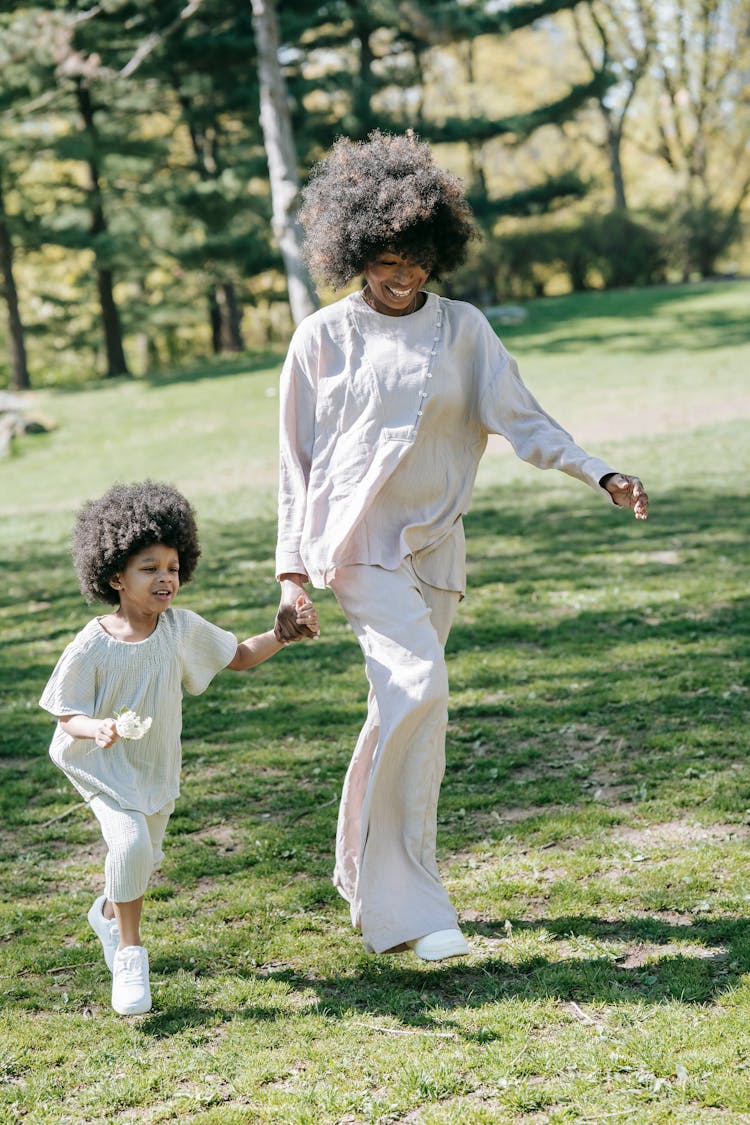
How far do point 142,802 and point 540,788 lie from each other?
214 centimetres

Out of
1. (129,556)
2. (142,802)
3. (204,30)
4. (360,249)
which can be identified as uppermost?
(204,30)

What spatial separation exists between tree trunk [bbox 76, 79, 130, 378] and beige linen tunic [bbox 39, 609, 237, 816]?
2444cm

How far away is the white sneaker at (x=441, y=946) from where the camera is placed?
373 centimetres

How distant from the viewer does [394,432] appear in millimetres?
3924

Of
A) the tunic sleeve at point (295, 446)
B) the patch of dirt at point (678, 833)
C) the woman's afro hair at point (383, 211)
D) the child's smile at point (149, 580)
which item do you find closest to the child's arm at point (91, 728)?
the child's smile at point (149, 580)

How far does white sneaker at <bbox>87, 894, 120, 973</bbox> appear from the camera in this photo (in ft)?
12.7

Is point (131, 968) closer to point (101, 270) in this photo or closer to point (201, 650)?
point (201, 650)

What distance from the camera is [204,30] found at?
23766 millimetres

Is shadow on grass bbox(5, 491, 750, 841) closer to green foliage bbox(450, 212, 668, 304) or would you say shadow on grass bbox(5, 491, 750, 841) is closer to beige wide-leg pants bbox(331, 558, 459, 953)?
beige wide-leg pants bbox(331, 558, 459, 953)

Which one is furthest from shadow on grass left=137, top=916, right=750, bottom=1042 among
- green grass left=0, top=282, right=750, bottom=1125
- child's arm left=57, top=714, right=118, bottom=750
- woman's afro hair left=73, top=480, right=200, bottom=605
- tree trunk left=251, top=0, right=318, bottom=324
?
tree trunk left=251, top=0, right=318, bottom=324

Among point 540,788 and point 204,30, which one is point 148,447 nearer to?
point 204,30

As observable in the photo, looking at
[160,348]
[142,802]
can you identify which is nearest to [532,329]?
[160,348]

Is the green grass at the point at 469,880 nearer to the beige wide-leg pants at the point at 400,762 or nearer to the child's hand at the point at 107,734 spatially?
the beige wide-leg pants at the point at 400,762

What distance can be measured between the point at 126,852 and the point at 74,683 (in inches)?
20.6
